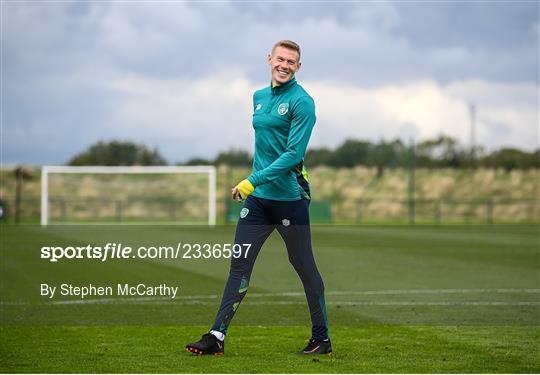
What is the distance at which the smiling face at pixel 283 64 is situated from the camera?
6.70m

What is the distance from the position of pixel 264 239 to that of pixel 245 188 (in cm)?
57

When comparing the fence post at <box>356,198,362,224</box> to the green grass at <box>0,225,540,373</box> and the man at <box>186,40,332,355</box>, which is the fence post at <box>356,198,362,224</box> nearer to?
the green grass at <box>0,225,540,373</box>

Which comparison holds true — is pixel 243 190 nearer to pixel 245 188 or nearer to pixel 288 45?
pixel 245 188

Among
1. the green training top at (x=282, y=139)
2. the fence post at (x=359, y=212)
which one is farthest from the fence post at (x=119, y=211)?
the green training top at (x=282, y=139)

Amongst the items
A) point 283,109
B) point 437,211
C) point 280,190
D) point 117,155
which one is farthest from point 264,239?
point 117,155

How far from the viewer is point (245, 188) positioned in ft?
21.6

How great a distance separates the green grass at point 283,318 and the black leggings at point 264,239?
44cm

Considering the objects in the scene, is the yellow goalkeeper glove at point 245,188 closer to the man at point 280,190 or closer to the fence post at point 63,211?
the man at point 280,190

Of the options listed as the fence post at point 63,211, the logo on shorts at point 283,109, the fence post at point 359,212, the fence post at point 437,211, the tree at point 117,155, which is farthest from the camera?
the tree at point 117,155

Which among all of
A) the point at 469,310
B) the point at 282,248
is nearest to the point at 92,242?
the point at 282,248

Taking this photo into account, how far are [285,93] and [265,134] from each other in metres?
0.33

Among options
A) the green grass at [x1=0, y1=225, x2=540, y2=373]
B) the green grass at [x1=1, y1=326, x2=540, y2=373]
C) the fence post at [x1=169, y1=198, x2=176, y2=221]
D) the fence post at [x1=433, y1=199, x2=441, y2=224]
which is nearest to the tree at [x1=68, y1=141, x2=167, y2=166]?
the fence post at [x1=169, y1=198, x2=176, y2=221]

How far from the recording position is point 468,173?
6131cm

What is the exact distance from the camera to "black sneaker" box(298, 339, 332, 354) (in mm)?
7082
